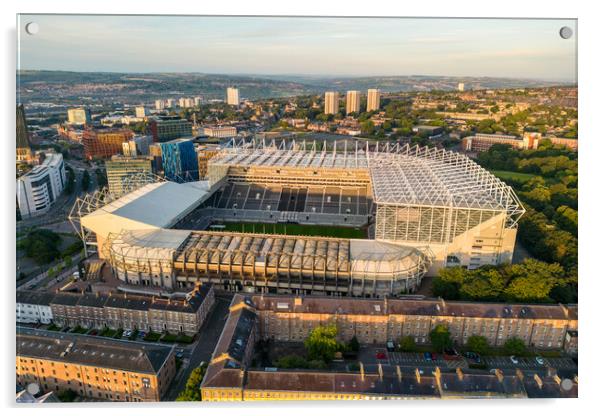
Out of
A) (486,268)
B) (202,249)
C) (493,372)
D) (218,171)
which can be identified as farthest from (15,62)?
(218,171)

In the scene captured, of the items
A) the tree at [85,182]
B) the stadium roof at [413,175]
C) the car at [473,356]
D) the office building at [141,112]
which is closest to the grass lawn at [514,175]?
the stadium roof at [413,175]

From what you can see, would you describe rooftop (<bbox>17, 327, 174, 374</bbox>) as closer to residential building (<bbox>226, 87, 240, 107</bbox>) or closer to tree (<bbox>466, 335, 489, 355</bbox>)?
Result: tree (<bbox>466, 335, 489, 355</bbox>)

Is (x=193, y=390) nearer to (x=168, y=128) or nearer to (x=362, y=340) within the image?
(x=362, y=340)

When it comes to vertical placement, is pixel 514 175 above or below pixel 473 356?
above

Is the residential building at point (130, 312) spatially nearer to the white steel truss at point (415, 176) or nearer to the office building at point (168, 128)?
the white steel truss at point (415, 176)

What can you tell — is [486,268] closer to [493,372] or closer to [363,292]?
[363,292]

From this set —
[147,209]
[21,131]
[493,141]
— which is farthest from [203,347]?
[493,141]
